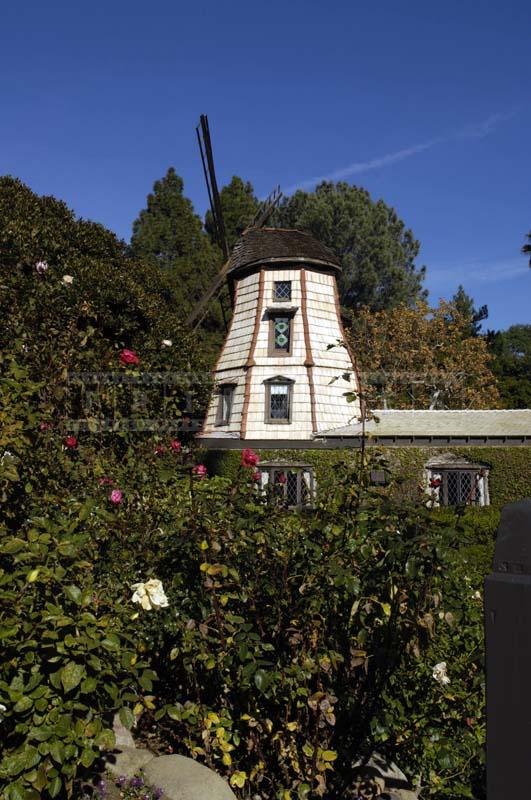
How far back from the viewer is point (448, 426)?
77.2 feet

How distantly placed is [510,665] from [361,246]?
47.8 meters

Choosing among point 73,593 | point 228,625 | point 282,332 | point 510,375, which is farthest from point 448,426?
point 510,375

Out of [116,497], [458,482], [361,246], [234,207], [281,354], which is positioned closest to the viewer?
[116,497]

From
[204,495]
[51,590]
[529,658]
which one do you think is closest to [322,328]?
[204,495]

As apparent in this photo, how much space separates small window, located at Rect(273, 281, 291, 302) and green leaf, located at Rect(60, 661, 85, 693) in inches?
934

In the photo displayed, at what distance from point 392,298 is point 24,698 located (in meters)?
47.0

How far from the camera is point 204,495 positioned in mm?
4941

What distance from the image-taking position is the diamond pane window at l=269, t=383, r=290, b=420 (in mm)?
24875

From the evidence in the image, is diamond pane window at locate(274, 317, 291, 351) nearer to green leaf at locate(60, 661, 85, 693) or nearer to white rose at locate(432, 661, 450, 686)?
white rose at locate(432, 661, 450, 686)

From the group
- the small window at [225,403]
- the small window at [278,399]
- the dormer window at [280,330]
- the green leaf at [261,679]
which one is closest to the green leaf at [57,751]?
the green leaf at [261,679]

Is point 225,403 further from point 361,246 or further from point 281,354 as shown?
point 361,246

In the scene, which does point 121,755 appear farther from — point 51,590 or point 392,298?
point 392,298

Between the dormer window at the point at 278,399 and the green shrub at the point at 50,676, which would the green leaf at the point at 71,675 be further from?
the dormer window at the point at 278,399

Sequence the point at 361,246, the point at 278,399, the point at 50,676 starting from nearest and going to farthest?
the point at 50,676
the point at 278,399
the point at 361,246
